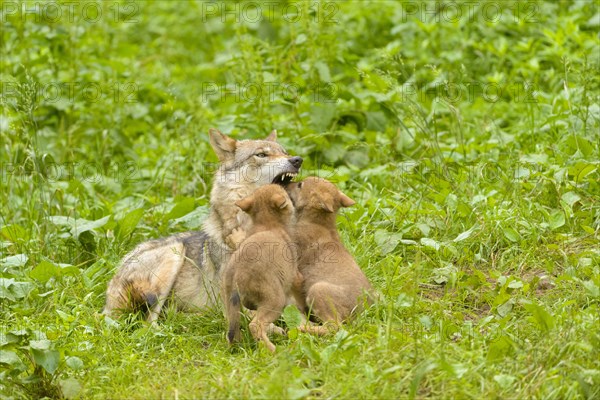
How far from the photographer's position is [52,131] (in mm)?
10617

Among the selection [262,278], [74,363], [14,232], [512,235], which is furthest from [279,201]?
[14,232]

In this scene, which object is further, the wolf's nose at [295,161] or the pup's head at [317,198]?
the wolf's nose at [295,161]

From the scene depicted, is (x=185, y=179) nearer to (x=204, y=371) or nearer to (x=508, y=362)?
(x=204, y=371)

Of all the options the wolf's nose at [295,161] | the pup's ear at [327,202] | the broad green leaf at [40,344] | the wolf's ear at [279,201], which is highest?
the wolf's ear at [279,201]

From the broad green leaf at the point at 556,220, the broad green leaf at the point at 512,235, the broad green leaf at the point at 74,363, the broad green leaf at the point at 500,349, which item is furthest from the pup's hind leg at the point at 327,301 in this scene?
the broad green leaf at the point at 556,220

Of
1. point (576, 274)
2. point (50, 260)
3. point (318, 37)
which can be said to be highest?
point (318, 37)

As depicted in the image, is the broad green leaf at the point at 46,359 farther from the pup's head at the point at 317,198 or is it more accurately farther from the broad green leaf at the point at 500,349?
the broad green leaf at the point at 500,349

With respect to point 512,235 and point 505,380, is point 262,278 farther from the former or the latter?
point 512,235

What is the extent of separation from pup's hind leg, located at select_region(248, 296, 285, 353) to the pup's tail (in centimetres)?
9

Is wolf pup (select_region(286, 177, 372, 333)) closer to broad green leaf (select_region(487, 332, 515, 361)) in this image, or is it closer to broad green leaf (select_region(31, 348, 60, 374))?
broad green leaf (select_region(487, 332, 515, 361))

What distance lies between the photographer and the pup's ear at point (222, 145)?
7844 millimetres

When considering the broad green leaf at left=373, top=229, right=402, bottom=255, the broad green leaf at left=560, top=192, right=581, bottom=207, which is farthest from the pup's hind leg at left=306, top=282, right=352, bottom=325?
the broad green leaf at left=560, top=192, right=581, bottom=207

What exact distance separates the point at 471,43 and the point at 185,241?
5.04 m

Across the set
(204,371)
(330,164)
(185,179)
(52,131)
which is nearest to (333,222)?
(204,371)
